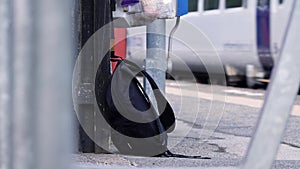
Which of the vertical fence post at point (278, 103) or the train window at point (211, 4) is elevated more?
the vertical fence post at point (278, 103)

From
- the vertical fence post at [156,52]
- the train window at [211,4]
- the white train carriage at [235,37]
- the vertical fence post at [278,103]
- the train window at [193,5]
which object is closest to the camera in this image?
the vertical fence post at [278,103]

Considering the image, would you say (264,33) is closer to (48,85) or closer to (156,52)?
(156,52)

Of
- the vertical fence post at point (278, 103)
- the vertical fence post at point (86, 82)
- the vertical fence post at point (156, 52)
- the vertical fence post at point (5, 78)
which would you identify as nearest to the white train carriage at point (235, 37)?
the vertical fence post at point (156, 52)

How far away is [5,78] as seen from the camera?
3.02ft

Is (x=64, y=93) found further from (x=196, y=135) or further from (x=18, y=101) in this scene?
(x=196, y=135)

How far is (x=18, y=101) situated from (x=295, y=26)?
523 millimetres

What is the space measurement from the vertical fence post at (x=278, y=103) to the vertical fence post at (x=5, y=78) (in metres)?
0.42

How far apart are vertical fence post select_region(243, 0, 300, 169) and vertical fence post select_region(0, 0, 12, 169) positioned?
42 centimetres

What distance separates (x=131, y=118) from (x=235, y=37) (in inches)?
477

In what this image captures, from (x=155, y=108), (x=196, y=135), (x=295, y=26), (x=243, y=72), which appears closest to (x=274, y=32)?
(x=243, y=72)

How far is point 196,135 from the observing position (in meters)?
6.54

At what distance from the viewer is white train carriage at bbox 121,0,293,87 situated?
48.5ft

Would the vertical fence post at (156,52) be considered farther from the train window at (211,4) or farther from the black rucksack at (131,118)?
the train window at (211,4)

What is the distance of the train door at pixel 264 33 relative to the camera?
14.9 meters
